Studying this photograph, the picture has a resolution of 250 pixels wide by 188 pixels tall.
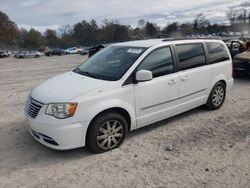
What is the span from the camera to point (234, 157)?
12.5 ft

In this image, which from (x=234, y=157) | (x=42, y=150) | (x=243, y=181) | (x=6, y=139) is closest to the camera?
(x=243, y=181)

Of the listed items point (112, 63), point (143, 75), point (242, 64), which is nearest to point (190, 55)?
point (143, 75)

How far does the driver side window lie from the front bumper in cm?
142

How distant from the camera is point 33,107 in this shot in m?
4.00

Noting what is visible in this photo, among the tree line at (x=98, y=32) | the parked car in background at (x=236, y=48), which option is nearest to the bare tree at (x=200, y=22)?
the tree line at (x=98, y=32)

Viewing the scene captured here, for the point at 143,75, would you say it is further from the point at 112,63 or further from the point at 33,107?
the point at 33,107

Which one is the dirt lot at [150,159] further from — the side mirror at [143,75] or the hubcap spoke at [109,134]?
the side mirror at [143,75]

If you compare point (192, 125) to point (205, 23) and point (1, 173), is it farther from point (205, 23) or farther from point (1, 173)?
point (205, 23)

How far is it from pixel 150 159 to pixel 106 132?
2.58ft

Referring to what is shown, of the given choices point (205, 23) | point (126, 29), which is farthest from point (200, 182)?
point (205, 23)

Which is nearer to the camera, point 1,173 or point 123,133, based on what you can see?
point 1,173

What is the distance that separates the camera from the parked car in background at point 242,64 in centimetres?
940

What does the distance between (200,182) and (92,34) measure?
267 feet

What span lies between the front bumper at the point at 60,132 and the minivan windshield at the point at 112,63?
98cm
